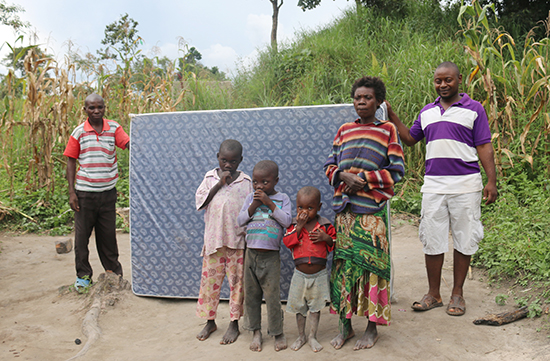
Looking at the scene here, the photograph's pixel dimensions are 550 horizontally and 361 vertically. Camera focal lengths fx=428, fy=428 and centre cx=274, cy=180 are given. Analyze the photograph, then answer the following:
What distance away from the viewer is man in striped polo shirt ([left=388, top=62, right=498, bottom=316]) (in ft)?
10.2

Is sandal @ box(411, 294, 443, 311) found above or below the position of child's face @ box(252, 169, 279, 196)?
below

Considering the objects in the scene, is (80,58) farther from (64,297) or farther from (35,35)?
(64,297)

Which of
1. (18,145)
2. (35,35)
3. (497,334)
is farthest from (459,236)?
(18,145)

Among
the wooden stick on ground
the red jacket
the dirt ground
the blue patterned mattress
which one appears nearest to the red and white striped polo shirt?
the blue patterned mattress

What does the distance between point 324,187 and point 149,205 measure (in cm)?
161

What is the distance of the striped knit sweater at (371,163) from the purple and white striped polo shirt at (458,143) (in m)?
0.57

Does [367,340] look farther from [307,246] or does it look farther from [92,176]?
[92,176]

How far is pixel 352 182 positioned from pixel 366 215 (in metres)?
0.24

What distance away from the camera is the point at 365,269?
108 inches

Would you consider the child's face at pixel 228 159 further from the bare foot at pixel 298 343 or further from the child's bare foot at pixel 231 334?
the bare foot at pixel 298 343

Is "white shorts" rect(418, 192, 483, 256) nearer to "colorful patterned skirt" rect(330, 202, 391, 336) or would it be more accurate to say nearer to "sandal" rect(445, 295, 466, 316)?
"sandal" rect(445, 295, 466, 316)

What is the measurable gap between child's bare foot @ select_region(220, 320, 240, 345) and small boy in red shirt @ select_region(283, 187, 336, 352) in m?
0.45

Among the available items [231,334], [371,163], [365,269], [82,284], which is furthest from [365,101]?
[82,284]

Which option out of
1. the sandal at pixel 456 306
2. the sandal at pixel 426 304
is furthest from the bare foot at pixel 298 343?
the sandal at pixel 456 306
